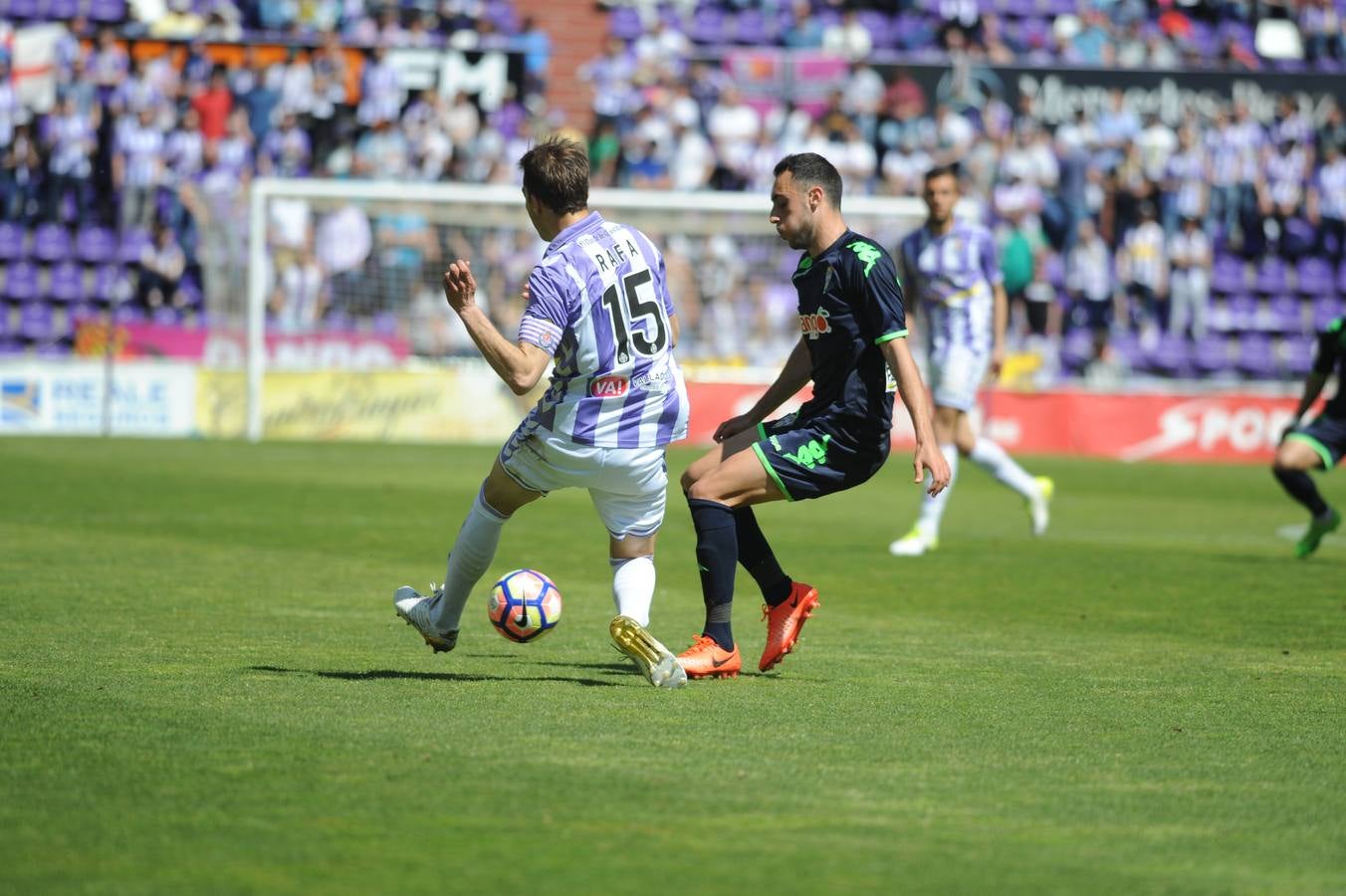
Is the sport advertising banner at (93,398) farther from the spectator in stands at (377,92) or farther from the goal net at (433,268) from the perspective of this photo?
the spectator in stands at (377,92)

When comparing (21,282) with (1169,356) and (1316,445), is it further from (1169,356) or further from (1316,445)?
(1316,445)

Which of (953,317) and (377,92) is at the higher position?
(377,92)

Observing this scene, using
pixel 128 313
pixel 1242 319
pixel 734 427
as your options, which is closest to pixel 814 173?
pixel 734 427

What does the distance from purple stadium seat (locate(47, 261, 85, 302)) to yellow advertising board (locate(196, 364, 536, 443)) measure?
264 cm

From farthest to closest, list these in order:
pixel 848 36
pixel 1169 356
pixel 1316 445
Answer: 1. pixel 848 36
2. pixel 1169 356
3. pixel 1316 445

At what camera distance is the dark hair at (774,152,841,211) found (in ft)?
23.3

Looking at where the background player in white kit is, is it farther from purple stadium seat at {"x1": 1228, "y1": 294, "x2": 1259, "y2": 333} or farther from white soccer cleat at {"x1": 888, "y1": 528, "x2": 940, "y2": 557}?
purple stadium seat at {"x1": 1228, "y1": 294, "x2": 1259, "y2": 333}

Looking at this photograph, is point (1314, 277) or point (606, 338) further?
point (1314, 277)

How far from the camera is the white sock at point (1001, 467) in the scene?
1322 centimetres

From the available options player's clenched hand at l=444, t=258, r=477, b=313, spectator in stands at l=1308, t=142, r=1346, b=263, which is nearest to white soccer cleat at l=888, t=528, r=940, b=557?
player's clenched hand at l=444, t=258, r=477, b=313

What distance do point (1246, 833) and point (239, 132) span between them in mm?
22342

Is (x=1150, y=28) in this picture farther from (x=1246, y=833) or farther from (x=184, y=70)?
(x=1246, y=833)

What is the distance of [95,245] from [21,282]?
1.03 m

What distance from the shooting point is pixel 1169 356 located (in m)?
26.1
